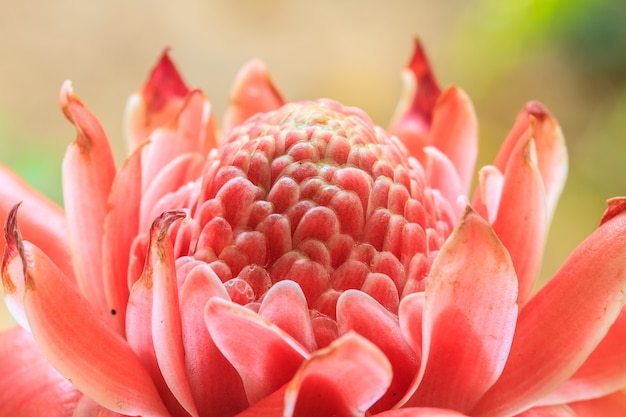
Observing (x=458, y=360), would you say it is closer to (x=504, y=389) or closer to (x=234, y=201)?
(x=504, y=389)

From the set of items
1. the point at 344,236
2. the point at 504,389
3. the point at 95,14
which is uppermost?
the point at 95,14

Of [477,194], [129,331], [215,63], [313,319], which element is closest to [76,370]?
[129,331]

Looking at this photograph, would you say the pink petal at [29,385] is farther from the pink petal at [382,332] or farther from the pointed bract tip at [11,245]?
the pink petal at [382,332]

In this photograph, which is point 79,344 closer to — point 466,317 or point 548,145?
point 466,317

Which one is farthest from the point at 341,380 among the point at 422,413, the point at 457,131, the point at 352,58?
the point at 352,58

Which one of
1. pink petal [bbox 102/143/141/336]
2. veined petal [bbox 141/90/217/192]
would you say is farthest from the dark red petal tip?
pink petal [bbox 102/143/141/336]
